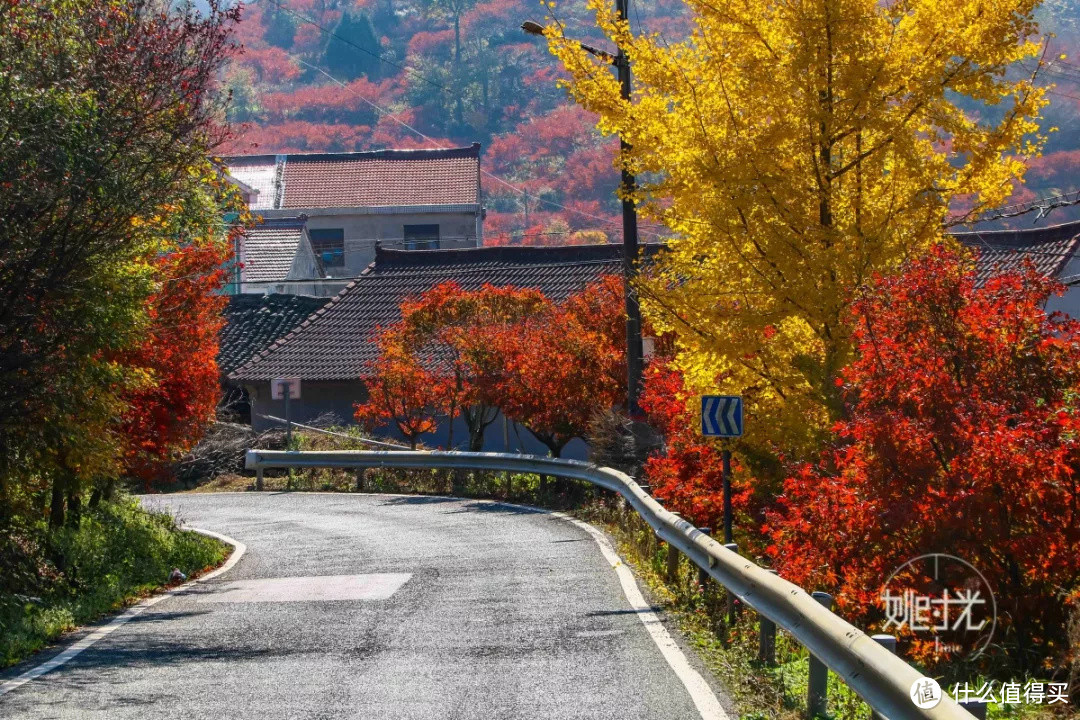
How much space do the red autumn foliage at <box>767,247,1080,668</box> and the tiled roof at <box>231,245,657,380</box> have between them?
28.4 m

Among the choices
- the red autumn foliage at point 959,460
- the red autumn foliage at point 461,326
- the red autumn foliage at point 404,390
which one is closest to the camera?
the red autumn foliage at point 959,460

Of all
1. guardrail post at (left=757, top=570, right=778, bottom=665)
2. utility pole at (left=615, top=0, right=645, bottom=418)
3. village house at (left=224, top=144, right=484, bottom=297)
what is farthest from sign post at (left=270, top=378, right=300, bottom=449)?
village house at (left=224, top=144, right=484, bottom=297)

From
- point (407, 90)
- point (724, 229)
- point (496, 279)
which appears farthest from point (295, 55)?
point (724, 229)

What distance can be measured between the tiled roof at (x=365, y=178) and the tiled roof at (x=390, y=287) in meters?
19.2

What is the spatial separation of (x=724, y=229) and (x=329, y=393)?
27.5 m

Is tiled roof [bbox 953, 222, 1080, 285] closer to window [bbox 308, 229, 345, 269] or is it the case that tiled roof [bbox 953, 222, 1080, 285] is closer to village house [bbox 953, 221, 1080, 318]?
village house [bbox 953, 221, 1080, 318]

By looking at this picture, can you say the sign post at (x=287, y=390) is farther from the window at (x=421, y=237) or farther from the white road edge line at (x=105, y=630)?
the window at (x=421, y=237)

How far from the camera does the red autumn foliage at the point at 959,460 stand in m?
8.77

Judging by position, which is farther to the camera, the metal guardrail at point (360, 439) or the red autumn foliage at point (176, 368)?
the metal guardrail at point (360, 439)

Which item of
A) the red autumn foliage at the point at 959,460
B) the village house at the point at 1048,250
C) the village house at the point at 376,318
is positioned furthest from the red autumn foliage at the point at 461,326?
the red autumn foliage at the point at 959,460

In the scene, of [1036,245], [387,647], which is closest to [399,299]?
[1036,245]

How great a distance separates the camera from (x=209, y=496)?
30406 millimetres

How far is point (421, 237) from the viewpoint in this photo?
63469mm

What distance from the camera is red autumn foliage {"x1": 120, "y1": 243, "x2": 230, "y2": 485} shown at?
1820 centimetres
